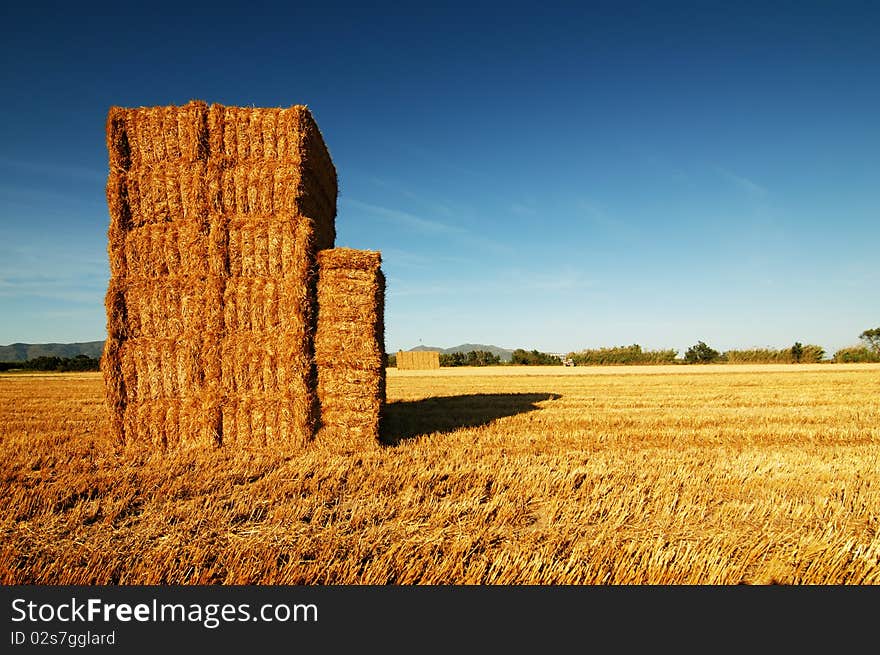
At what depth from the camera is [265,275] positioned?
26.0ft

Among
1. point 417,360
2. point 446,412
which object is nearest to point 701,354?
point 417,360

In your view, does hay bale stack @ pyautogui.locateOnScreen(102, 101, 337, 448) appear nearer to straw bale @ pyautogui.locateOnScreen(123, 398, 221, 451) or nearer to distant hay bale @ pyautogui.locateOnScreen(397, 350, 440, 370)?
straw bale @ pyautogui.locateOnScreen(123, 398, 221, 451)

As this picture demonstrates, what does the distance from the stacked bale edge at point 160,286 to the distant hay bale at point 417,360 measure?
4049cm

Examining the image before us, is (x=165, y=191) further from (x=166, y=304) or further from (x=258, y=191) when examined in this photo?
(x=166, y=304)

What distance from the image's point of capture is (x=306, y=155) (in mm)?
8234

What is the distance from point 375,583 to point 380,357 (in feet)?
17.1

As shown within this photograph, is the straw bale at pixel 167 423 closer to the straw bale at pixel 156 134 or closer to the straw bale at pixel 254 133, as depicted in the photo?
the straw bale at pixel 156 134

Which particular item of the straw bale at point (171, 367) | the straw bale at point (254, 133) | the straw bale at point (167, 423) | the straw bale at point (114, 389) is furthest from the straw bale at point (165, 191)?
the straw bale at point (167, 423)

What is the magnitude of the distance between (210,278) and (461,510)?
5849 millimetres

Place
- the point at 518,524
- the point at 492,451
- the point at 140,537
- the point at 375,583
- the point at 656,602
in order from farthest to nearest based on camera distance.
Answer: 1. the point at 492,451
2. the point at 518,524
3. the point at 140,537
4. the point at 375,583
5. the point at 656,602

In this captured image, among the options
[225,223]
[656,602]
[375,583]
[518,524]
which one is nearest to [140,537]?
[375,583]

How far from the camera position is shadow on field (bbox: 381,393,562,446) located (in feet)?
30.8

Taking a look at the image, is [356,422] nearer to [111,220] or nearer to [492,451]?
[492,451]

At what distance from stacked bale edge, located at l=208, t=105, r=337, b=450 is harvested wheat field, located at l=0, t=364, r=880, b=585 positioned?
0.81 m
